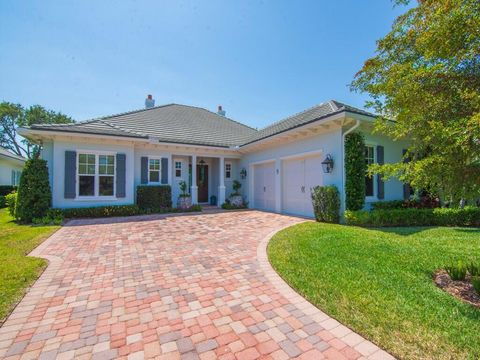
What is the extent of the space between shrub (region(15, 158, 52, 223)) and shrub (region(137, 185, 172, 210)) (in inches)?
139

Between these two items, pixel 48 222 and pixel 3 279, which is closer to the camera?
pixel 3 279

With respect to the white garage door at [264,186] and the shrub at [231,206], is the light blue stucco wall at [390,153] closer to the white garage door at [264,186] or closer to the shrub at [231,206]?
the white garage door at [264,186]

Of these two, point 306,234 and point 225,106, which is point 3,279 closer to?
point 306,234

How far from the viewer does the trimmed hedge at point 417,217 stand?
766cm

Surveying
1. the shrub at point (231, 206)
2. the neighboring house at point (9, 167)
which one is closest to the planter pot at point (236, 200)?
the shrub at point (231, 206)

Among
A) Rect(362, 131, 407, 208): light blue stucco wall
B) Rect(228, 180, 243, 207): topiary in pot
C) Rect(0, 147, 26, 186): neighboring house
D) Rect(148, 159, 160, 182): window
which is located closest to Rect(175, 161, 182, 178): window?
Rect(148, 159, 160, 182): window

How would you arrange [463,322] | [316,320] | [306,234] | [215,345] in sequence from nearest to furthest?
[215,345] → [463,322] → [316,320] → [306,234]

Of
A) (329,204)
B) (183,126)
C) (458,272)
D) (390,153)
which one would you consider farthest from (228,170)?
(458,272)

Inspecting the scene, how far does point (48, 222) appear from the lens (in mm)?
8531

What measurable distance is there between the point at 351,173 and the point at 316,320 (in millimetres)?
→ 6672

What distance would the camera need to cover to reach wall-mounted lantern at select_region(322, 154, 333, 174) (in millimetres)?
8671

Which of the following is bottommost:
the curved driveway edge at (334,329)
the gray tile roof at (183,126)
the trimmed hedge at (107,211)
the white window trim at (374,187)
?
the curved driveway edge at (334,329)

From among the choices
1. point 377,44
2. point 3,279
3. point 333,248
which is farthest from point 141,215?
point 377,44

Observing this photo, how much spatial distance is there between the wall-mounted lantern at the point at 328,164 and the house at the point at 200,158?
118 mm
